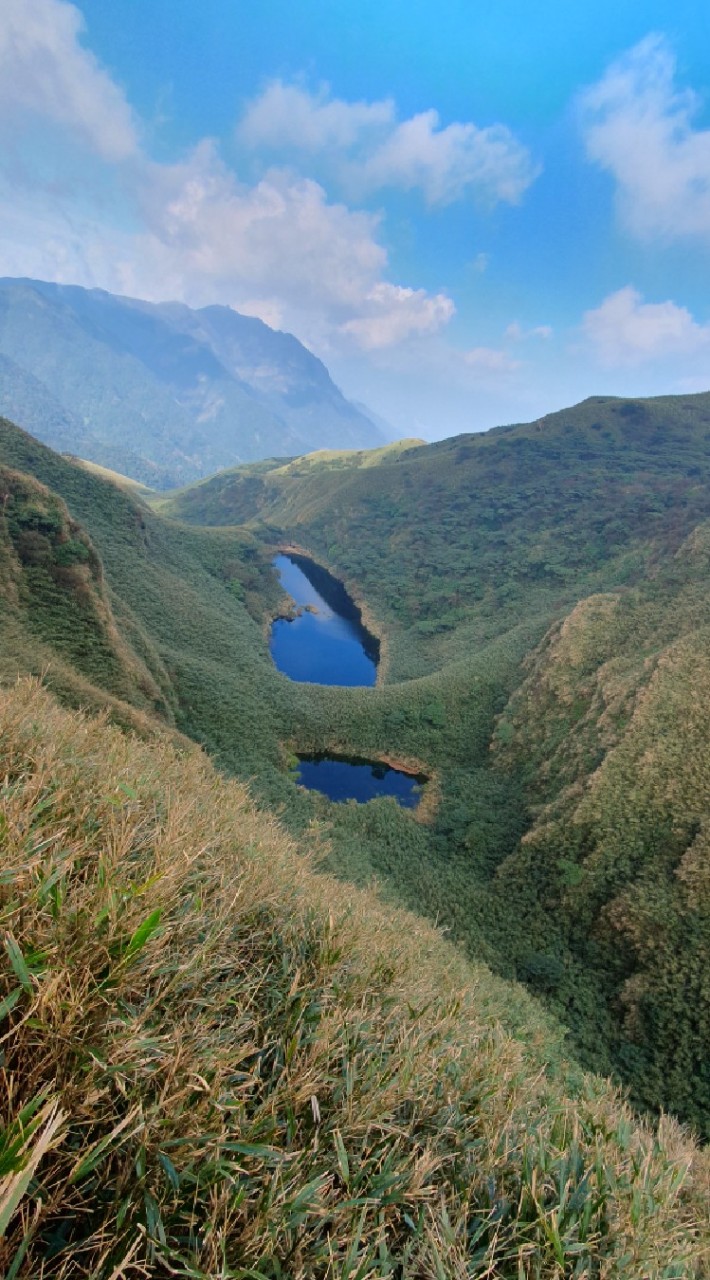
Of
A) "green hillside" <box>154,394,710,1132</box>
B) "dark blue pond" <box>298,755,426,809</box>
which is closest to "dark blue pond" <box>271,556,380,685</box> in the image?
"green hillside" <box>154,394,710,1132</box>

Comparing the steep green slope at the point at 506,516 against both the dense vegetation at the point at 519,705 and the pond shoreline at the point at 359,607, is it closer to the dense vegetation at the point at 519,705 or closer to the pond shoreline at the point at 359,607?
the dense vegetation at the point at 519,705

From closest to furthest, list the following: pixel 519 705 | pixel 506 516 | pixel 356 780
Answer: pixel 356 780 → pixel 519 705 → pixel 506 516

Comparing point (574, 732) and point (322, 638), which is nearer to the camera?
point (574, 732)

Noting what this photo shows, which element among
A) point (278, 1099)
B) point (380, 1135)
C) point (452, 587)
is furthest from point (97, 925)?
point (452, 587)

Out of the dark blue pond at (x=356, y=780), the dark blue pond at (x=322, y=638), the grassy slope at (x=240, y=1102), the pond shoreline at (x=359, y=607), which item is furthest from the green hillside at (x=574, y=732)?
the grassy slope at (x=240, y=1102)

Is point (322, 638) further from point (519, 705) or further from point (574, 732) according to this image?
point (574, 732)

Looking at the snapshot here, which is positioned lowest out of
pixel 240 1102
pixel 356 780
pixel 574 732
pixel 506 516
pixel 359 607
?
pixel 356 780

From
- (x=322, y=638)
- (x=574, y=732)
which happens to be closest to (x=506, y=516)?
(x=322, y=638)
